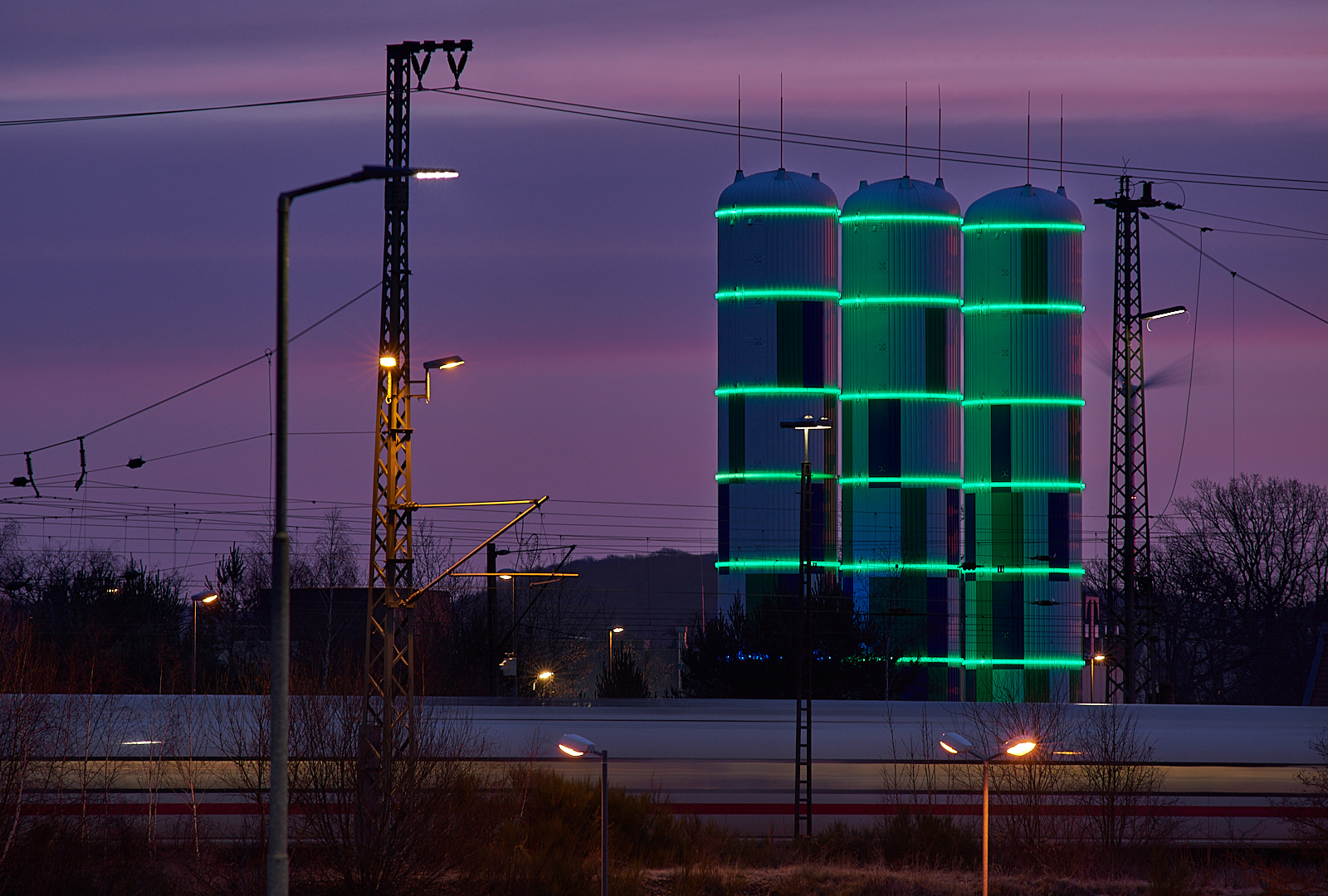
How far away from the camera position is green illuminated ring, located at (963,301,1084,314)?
58.4 metres

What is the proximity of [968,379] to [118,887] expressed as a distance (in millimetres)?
41807

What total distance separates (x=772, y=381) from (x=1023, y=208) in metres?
13.8

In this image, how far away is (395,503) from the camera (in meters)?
20.3

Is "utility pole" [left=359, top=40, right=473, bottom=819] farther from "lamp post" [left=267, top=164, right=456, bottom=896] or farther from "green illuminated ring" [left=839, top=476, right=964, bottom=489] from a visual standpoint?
"green illuminated ring" [left=839, top=476, right=964, bottom=489]

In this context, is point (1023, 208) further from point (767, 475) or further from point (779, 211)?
A: point (767, 475)

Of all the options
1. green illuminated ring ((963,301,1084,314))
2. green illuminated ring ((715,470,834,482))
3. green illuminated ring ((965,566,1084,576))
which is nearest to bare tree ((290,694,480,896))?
green illuminated ring ((715,470,834,482))

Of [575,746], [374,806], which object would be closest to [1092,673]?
[374,806]

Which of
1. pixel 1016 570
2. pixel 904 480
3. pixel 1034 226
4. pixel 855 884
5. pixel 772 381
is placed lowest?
pixel 855 884

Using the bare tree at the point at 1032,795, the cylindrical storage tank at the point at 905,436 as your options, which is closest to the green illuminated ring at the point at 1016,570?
the cylindrical storage tank at the point at 905,436

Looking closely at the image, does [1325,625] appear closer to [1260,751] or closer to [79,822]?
[1260,751]

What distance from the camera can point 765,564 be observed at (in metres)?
55.6

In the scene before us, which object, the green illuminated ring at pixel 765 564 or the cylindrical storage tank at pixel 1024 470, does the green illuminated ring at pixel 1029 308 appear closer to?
the cylindrical storage tank at pixel 1024 470

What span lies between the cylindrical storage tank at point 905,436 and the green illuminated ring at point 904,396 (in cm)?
5

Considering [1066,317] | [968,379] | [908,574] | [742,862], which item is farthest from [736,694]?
[742,862]
